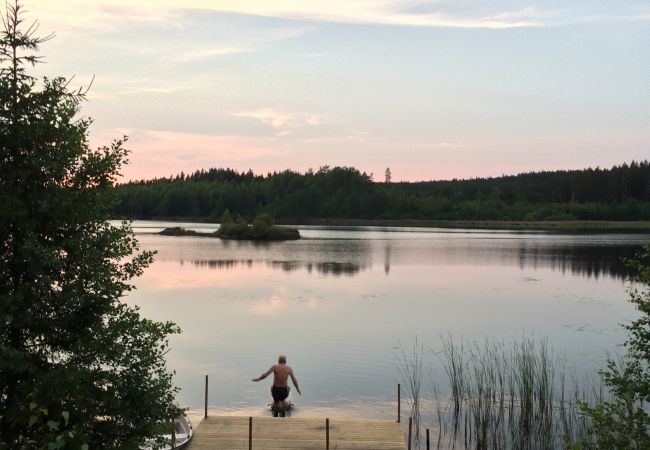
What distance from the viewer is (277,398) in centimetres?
2072

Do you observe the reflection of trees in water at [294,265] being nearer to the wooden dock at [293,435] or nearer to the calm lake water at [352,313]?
the calm lake water at [352,313]

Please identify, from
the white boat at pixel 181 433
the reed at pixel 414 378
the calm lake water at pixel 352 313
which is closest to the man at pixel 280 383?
the calm lake water at pixel 352 313

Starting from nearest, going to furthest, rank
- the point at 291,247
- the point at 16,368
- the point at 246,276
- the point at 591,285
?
the point at 16,368
the point at 591,285
the point at 246,276
the point at 291,247

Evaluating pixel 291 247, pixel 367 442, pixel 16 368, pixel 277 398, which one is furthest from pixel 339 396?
pixel 291 247

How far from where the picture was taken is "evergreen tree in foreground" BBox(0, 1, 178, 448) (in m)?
9.07

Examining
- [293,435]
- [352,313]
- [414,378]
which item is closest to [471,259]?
[352,313]

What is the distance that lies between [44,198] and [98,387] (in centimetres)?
288

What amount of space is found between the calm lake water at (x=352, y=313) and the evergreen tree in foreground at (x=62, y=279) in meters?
11.6

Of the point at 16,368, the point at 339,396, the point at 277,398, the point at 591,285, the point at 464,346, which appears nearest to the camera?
the point at 16,368

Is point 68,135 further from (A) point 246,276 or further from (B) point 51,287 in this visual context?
(A) point 246,276

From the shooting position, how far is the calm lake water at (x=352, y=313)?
25.0 meters

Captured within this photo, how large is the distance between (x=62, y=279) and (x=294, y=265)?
198 ft

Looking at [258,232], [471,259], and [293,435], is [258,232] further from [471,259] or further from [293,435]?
[293,435]

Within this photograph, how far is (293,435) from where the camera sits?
1577 cm
